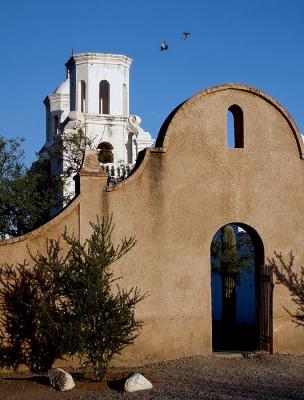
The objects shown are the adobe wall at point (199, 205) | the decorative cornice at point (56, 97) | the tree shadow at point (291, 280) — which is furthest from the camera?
the decorative cornice at point (56, 97)

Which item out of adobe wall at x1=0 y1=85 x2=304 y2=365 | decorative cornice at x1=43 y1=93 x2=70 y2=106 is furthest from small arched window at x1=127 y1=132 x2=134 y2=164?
adobe wall at x1=0 y1=85 x2=304 y2=365

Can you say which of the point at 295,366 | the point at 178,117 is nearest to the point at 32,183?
the point at 178,117

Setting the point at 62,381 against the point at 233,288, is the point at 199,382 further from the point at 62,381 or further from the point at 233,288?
the point at 233,288

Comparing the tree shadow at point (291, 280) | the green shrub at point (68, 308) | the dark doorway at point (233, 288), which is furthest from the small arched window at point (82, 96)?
the green shrub at point (68, 308)

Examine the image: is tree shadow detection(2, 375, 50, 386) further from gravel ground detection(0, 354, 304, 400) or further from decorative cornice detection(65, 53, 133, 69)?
decorative cornice detection(65, 53, 133, 69)

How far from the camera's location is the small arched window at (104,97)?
1515 inches

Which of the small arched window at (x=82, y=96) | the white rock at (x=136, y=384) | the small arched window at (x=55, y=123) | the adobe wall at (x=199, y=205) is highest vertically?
the small arched window at (x=82, y=96)

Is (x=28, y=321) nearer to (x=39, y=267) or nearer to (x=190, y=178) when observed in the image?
(x=39, y=267)

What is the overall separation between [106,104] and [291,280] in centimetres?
2479

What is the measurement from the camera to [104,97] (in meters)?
39.2

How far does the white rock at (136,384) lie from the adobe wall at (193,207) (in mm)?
2154

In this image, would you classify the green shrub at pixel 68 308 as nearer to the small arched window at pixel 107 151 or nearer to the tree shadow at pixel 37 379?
the tree shadow at pixel 37 379

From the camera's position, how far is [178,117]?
51.0 ft

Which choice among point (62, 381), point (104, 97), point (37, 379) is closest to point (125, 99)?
point (104, 97)
